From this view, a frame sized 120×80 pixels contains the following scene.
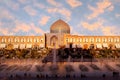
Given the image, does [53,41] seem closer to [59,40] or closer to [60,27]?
[59,40]

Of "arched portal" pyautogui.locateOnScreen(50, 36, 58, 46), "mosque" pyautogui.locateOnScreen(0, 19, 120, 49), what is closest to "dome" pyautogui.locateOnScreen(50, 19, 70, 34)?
"mosque" pyautogui.locateOnScreen(0, 19, 120, 49)

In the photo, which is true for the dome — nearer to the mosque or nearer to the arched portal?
the mosque

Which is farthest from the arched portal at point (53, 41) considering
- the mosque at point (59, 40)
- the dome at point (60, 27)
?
the dome at point (60, 27)

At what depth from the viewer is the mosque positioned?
6266 centimetres

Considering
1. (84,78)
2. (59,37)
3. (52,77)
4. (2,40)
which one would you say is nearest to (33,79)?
(52,77)

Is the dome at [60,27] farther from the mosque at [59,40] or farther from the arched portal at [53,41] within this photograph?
the arched portal at [53,41]

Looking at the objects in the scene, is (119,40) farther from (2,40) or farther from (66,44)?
(2,40)

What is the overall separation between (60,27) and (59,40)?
273 centimetres

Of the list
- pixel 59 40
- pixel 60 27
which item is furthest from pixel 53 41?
pixel 60 27

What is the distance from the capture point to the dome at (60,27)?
63.3 meters

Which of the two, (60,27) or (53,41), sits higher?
(60,27)

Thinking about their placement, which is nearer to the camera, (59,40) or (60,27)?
(59,40)

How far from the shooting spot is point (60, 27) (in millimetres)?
63125

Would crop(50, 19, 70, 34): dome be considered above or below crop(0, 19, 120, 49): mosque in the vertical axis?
above
